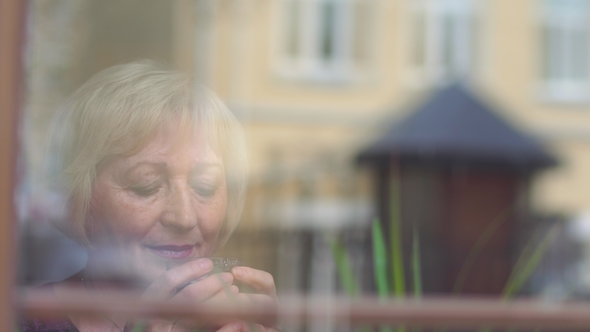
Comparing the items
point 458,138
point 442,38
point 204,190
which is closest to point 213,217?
point 204,190

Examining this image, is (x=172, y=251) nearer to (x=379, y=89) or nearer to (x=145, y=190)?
(x=145, y=190)

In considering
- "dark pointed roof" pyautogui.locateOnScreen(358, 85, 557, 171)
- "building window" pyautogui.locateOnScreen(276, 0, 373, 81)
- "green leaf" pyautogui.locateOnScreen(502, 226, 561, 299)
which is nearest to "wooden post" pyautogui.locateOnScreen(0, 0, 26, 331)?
"green leaf" pyautogui.locateOnScreen(502, 226, 561, 299)

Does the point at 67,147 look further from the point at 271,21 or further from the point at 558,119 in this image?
the point at 558,119

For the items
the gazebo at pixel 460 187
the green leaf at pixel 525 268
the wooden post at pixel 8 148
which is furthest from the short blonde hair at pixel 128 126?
the gazebo at pixel 460 187

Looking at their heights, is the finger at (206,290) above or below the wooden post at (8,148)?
below

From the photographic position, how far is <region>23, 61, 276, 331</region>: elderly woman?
80 cm

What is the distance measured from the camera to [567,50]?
28.6 feet

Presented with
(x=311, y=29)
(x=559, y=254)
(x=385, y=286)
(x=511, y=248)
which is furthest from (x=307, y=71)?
(x=385, y=286)

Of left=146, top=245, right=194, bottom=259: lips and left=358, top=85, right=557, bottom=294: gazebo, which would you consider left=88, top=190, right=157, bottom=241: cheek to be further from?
left=358, top=85, right=557, bottom=294: gazebo

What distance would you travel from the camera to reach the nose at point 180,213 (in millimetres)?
799

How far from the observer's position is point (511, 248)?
3250 millimetres

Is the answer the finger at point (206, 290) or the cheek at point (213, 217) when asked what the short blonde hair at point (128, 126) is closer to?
the cheek at point (213, 217)

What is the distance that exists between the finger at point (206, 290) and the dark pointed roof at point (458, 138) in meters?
3.01

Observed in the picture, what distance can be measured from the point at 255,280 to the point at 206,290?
67mm
